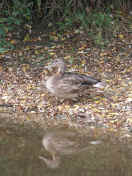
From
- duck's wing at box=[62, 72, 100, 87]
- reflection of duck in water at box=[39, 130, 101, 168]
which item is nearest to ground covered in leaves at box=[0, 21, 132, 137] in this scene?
duck's wing at box=[62, 72, 100, 87]

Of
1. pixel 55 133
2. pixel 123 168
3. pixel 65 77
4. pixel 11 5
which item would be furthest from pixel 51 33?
pixel 123 168

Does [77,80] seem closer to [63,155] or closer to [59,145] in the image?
[59,145]

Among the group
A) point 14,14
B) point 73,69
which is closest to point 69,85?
point 73,69

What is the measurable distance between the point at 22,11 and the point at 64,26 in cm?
100

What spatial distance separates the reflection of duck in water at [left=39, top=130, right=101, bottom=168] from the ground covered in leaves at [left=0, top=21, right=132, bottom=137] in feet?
1.48

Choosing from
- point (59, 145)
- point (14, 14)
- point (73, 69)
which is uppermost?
point (14, 14)

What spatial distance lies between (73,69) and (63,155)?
306 cm

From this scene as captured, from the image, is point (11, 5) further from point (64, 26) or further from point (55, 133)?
point (55, 133)

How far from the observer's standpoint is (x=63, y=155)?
539 centimetres

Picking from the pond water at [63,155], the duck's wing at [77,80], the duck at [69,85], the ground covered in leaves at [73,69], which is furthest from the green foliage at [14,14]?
the pond water at [63,155]

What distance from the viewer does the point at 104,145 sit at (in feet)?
18.4

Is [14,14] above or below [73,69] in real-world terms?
above

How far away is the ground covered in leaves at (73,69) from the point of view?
668 centimetres

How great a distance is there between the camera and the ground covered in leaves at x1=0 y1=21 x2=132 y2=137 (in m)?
6.68
